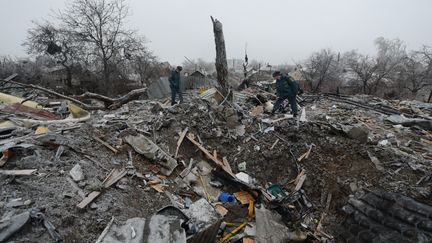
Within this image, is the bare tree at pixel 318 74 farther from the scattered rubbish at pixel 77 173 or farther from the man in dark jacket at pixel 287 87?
the scattered rubbish at pixel 77 173

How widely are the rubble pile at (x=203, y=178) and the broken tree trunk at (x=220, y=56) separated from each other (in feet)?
6.67

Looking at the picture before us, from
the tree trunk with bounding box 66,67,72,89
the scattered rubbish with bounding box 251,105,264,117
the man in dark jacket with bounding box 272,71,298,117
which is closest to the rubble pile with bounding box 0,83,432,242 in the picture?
the man in dark jacket with bounding box 272,71,298,117

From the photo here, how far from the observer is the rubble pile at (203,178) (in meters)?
3.01

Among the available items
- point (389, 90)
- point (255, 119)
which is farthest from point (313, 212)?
point (389, 90)

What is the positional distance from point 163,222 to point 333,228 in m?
2.94

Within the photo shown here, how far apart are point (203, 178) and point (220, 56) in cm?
516

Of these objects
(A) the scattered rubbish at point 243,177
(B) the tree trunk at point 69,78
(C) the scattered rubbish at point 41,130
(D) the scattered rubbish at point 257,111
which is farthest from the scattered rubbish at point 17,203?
(B) the tree trunk at point 69,78

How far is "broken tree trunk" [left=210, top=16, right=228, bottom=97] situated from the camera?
8.57 m

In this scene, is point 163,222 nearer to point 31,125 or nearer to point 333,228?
point 333,228

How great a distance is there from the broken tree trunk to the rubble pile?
6.67 feet

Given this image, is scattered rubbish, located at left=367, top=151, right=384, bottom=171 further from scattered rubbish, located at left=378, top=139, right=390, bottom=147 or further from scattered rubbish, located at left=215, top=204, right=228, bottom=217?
scattered rubbish, located at left=215, top=204, right=228, bottom=217

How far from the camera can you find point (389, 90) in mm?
19031

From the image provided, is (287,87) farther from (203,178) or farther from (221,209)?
(221,209)

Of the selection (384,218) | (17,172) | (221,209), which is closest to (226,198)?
(221,209)
